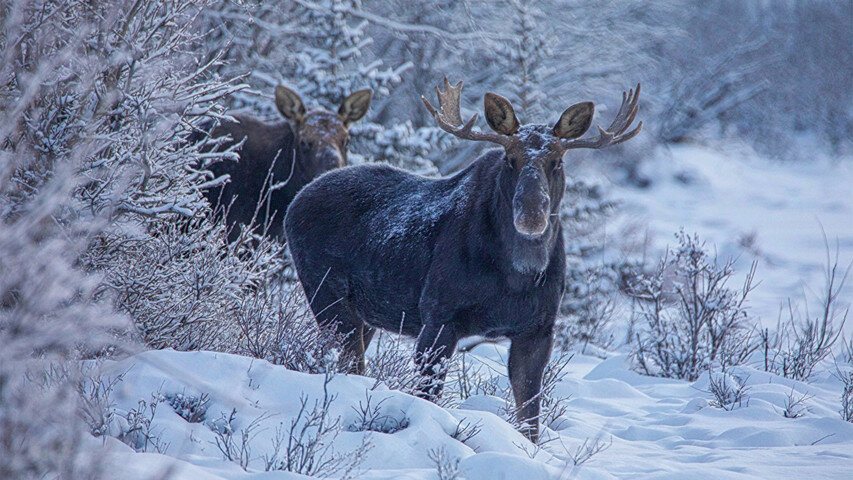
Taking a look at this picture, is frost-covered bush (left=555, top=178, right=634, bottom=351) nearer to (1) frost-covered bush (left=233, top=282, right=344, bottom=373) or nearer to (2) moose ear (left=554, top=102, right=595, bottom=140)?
(2) moose ear (left=554, top=102, right=595, bottom=140)

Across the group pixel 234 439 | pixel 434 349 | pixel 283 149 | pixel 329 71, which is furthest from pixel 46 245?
pixel 329 71

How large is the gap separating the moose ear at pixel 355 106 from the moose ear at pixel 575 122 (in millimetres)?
4139

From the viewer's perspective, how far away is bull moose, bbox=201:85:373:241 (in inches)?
325

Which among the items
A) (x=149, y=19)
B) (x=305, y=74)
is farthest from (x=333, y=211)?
(x=305, y=74)

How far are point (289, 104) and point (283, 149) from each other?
47 cm

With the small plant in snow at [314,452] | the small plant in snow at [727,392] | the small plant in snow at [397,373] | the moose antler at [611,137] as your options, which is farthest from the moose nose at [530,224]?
the small plant in snow at [727,392]

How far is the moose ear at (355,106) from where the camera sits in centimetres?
907

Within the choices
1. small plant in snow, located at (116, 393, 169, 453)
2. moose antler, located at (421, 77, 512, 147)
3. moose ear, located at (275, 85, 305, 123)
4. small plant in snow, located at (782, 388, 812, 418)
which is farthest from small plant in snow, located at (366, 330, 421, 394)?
moose ear, located at (275, 85, 305, 123)

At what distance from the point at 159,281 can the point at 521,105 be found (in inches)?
395

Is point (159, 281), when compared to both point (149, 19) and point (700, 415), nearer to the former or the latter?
point (149, 19)

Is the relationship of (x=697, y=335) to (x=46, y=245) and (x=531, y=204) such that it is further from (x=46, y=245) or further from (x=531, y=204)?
(x=46, y=245)

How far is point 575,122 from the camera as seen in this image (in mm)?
5320

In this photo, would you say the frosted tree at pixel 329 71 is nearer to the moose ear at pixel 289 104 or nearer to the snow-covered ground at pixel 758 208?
the moose ear at pixel 289 104

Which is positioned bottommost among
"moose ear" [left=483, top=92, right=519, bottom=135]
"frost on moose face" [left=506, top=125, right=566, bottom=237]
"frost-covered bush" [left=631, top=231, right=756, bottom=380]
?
"frost-covered bush" [left=631, top=231, right=756, bottom=380]
